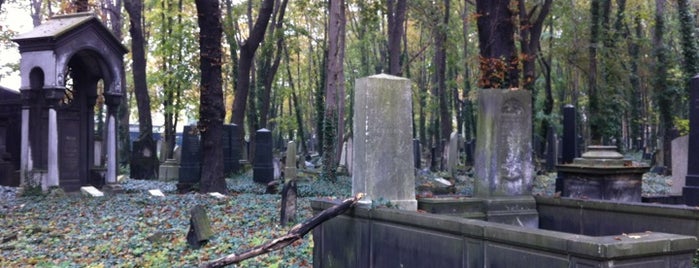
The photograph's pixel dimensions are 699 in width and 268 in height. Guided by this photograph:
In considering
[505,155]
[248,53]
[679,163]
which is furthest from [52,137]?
[679,163]

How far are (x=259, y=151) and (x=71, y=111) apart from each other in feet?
18.3

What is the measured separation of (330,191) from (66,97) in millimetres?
7854

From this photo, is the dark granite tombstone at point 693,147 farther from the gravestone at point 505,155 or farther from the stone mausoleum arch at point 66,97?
the stone mausoleum arch at point 66,97

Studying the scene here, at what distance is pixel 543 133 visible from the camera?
98.6ft

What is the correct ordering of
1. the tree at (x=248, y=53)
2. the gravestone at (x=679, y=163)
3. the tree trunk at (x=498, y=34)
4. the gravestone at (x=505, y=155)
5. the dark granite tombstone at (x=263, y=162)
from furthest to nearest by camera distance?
the dark granite tombstone at (x=263, y=162) → the tree at (x=248, y=53) → the tree trunk at (x=498, y=34) → the gravestone at (x=679, y=163) → the gravestone at (x=505, y=155)

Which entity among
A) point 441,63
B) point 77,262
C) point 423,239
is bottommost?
point 77,262

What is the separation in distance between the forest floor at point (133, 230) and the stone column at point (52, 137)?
70 cm

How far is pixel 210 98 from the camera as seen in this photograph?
1519 centimetres

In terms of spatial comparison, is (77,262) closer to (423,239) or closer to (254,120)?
(423,239)

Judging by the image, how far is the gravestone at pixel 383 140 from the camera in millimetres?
6785

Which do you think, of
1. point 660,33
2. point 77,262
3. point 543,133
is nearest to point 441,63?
point 543,133

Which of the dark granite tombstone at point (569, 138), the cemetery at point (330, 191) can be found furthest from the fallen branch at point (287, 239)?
the dark granite tombstone at point (569, 138)

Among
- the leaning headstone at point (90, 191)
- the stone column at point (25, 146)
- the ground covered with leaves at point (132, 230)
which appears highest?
the stone column at point (25, 146)

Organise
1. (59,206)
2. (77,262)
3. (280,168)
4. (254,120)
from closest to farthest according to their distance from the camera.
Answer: (77,262), (59,206), (280,168), (254,120)
